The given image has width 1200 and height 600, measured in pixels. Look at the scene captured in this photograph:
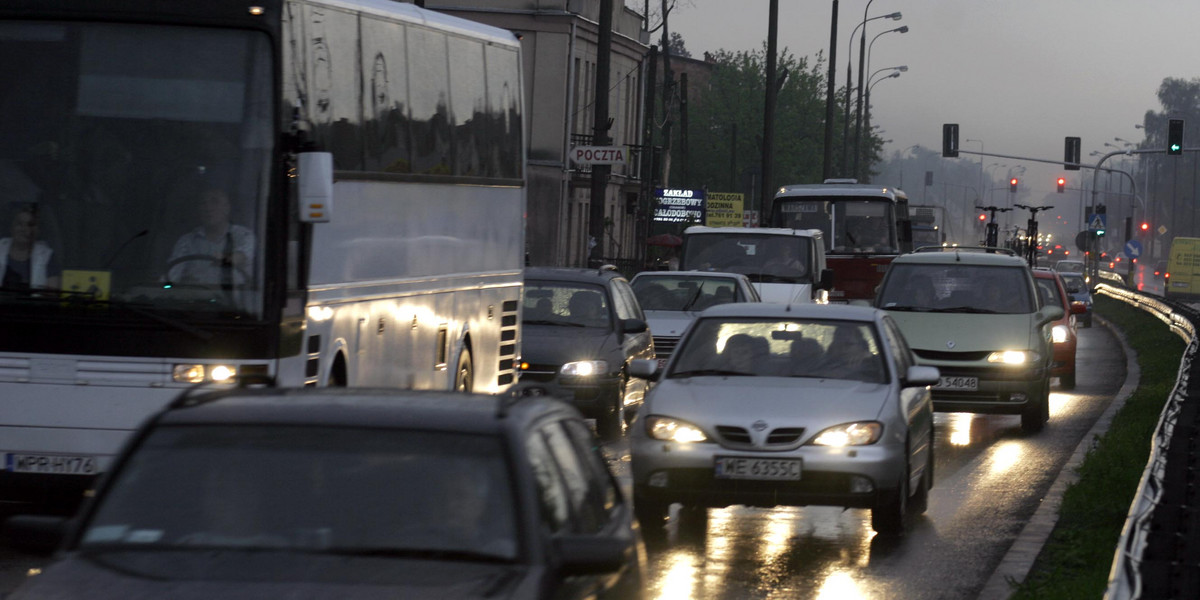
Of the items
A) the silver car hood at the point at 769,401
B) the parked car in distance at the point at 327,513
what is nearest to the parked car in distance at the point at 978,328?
the silver car hood at the point at 769,401

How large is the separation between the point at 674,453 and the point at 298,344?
7.29 ft

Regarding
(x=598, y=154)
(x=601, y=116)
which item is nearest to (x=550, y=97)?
(x=601, y=116)

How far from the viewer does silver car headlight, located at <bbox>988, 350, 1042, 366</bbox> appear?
62.3 ft

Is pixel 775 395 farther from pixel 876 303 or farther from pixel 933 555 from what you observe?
pixel 876 303

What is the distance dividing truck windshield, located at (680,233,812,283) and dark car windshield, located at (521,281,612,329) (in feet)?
29.5

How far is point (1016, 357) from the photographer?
62.4ft

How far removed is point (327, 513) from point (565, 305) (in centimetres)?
1376

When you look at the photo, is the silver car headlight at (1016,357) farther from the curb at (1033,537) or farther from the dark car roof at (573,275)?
the dark car roof at (573,275)

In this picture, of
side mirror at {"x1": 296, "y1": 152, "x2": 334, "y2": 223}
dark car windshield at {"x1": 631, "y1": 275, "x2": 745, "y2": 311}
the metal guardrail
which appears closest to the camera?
the metal guardrail

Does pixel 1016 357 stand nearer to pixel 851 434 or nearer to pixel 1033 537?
pixel 1033 537

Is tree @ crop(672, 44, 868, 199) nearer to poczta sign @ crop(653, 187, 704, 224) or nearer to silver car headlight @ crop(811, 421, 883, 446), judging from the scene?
poczta sign @ crop(653, 187, 704, 224)

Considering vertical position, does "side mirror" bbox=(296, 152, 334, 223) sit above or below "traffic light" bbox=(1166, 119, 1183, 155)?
below

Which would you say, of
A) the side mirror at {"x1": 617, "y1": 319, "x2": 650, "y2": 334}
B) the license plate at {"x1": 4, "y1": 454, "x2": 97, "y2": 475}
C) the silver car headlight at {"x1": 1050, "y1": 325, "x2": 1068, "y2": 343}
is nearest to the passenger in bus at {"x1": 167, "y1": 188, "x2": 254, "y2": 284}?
the license plate at {"x1": 4, "y1": 454, "x2": 97, "y2": 475}

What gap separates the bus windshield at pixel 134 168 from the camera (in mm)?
10273
